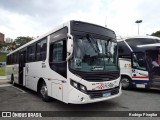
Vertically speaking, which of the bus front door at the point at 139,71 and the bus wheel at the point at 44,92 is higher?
the bus front door at the point at 139,71

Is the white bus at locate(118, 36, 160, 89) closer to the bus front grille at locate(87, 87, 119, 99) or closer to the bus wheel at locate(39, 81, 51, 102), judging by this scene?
the bus front grille at locate(87, 87, 119, 99)

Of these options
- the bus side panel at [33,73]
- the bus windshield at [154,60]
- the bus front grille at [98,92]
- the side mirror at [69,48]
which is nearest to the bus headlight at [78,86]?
the bus front grille at [98,92]

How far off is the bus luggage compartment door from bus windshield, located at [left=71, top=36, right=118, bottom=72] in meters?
1.05

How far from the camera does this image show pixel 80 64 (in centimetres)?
535

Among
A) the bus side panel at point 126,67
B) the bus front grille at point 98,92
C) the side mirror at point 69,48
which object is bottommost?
the bus front grille at point 98,92

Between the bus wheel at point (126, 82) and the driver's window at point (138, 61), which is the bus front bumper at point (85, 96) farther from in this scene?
the bus wheel at point (126, 82)

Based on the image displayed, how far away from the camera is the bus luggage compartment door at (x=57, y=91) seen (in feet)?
18.9

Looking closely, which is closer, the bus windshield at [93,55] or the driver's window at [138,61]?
the bus windshield at [93,55]

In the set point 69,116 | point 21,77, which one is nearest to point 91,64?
point 69,116

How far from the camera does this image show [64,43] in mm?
5750

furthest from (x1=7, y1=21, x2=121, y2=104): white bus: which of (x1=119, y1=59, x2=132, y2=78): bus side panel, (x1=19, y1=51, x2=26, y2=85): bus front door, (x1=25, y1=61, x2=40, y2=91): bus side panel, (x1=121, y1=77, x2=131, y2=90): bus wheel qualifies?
(x1=121, y1=77, x2=131, y2=90): bus wheel

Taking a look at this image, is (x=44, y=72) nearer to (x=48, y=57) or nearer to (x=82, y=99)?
(x=48, y=57)

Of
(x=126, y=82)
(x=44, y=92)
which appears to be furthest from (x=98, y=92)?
(x=126, y=82)

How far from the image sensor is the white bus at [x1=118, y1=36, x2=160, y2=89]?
31.1ft
